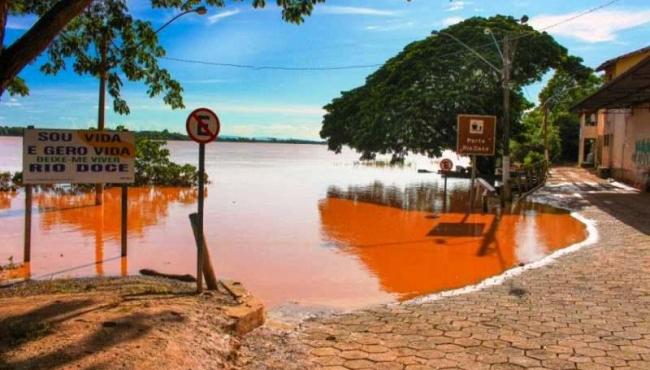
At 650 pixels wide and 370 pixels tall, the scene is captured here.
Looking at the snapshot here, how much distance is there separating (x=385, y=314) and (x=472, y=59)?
92.4 ft

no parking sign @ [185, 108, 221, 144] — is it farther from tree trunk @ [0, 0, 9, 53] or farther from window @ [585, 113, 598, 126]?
window @ [585, 113, 598, 126]

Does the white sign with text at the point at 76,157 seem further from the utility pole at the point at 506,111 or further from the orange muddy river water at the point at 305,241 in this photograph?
the utility pole at the point at 506,111

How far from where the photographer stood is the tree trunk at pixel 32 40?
17.3ft

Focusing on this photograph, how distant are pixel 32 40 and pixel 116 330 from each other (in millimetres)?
2758

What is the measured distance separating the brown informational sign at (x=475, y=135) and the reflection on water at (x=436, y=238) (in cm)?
242

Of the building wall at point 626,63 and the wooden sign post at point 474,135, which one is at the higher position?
the building wall at point 626,63

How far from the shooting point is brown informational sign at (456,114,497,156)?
21109mm

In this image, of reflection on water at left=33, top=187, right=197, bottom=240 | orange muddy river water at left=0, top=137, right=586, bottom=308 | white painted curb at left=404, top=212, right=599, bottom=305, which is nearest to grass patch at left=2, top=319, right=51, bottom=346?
orange muddy river water at left=0, top=137, right=586, bottom=308

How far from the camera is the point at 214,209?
20.8 m

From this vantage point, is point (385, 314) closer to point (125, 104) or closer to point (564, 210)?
point (125, 104)

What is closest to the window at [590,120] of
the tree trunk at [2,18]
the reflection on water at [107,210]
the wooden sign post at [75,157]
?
the reflection on water at [107,210]

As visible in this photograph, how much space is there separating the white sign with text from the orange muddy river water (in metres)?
1.74

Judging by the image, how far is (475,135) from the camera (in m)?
21.2

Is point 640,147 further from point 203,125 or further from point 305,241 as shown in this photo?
point 203,125
